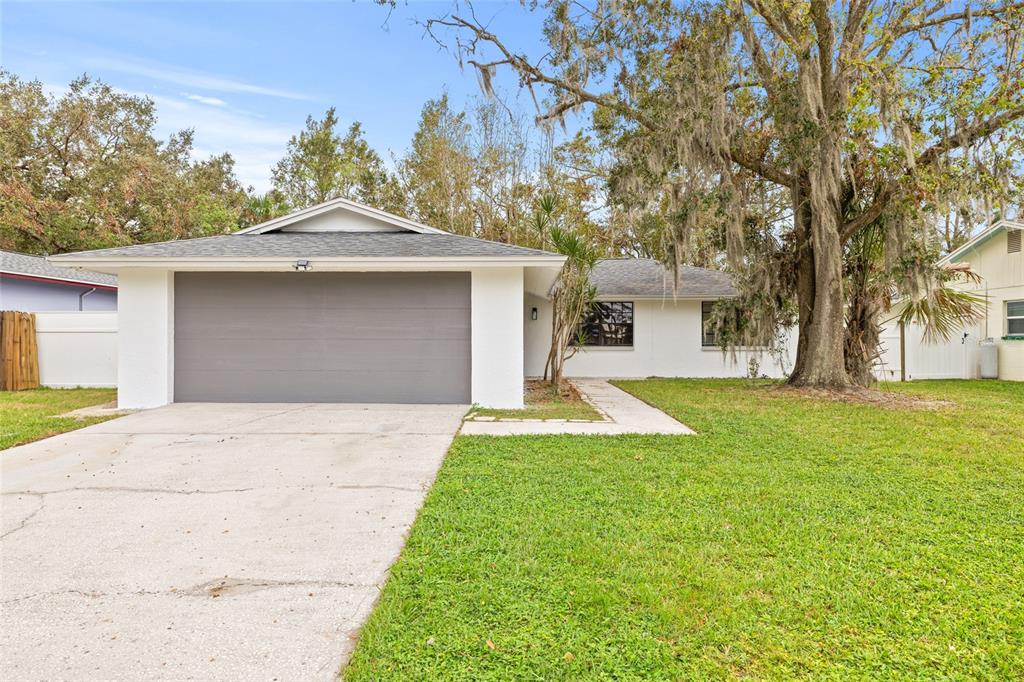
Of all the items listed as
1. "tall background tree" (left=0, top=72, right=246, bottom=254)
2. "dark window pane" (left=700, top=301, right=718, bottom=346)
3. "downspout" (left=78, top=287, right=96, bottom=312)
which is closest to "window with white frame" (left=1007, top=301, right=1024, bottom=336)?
"dark window pane" (left=700, top=301, right=718, bottom=346)

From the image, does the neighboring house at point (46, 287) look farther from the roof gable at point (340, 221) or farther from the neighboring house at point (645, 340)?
the neighboring house at point (645, 340)

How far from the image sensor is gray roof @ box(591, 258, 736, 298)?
13414 mm

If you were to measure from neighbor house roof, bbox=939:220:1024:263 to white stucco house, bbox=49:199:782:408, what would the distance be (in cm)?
1106

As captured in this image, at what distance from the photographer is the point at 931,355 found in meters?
13.4

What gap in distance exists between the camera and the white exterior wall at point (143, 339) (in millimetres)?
8391

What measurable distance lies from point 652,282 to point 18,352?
14.2m

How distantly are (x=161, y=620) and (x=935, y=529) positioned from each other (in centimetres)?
440

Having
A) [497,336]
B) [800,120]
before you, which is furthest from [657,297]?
[497,336]

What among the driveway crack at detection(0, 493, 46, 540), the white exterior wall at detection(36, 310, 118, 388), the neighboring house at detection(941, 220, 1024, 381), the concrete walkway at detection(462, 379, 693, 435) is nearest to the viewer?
the driveway crack at detection(0, 493, 46, 540)

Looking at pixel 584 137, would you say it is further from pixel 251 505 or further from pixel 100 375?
pixel 251 505

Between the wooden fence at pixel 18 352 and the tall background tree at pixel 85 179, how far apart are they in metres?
9.08

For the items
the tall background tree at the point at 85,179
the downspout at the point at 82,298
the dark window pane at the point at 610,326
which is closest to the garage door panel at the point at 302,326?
the dark window pane at the point at 610,326

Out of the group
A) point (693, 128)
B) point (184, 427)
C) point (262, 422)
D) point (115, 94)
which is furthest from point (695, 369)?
point (115, 94)

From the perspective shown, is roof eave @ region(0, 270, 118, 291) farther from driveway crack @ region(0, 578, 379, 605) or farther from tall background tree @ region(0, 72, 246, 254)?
driveway crack @ region(0, 578, 379, 605)
